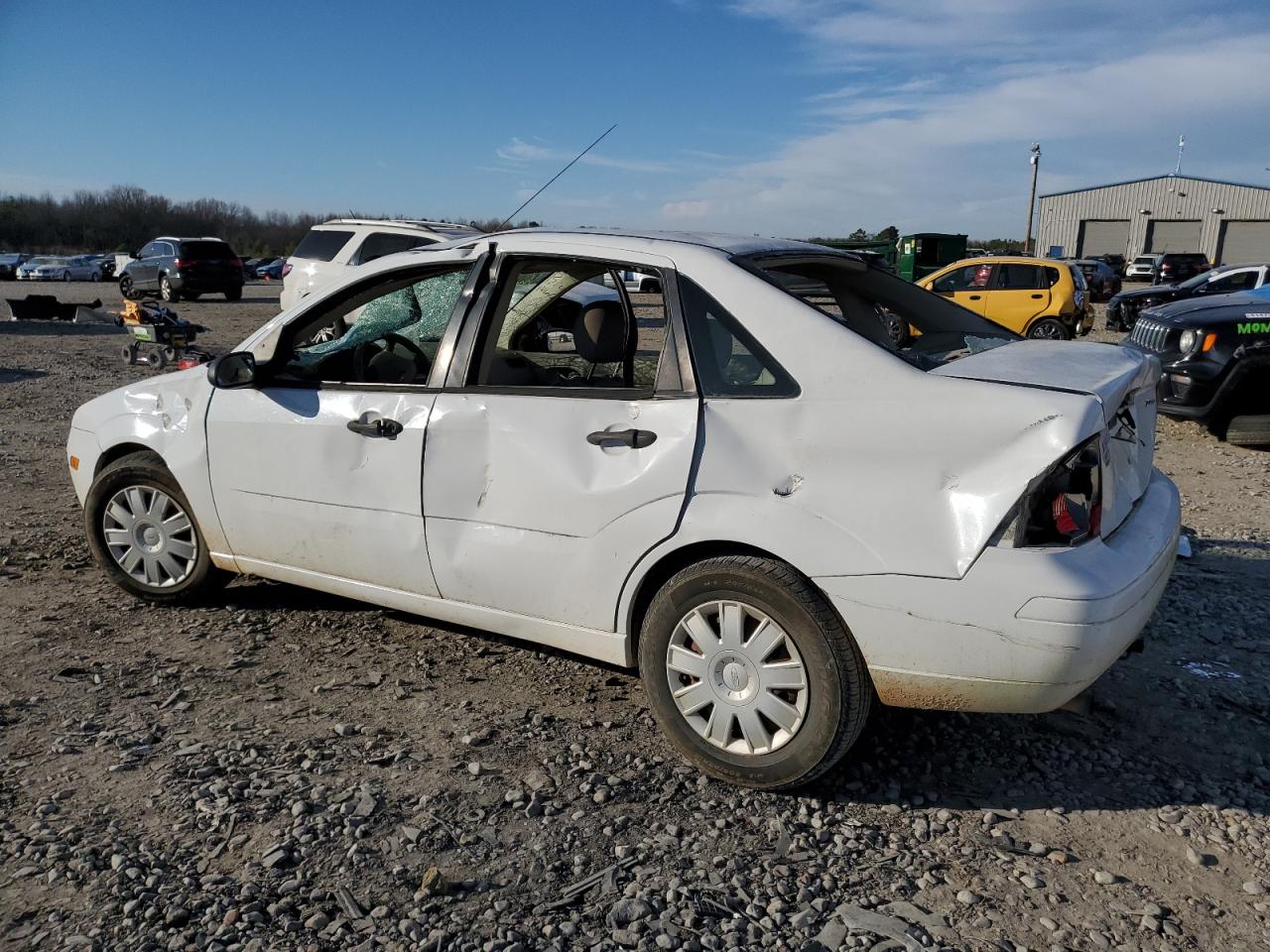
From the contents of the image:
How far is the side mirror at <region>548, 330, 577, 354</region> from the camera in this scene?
407 cm

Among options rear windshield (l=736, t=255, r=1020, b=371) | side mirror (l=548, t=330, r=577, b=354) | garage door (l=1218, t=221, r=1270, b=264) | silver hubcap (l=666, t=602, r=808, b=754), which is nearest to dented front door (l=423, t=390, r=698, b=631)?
silver hubcap (l=666, t=602, r=808, b=754)

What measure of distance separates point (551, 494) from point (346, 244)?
1047 centimetres

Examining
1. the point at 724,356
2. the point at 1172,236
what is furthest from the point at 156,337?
the point at 1172,236

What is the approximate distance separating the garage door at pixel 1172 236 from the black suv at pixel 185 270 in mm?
52073

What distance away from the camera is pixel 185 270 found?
26625mm

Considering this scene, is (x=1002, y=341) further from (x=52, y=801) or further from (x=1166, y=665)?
(x=52, y=801)

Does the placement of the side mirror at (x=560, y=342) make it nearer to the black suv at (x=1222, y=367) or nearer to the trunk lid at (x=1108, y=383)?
the trunk lid at (x=1108, y=383)

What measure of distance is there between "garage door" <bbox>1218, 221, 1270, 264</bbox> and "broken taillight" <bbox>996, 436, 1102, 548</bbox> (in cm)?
6301

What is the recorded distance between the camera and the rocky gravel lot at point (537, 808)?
2523 mm

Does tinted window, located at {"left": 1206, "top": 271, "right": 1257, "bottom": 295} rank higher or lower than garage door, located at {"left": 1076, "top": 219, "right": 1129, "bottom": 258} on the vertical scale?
lower

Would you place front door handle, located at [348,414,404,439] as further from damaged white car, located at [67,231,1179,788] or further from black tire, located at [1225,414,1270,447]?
black tire, located at [1225,414,1270,447]

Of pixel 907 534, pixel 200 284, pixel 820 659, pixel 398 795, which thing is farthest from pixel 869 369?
pixel 200 284

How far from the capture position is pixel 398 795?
308 cm

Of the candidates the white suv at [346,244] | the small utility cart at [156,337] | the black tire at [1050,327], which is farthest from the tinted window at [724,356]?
the black tire at [1050,327]
